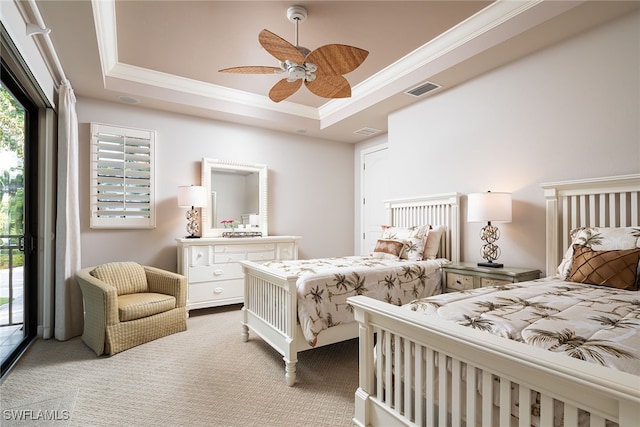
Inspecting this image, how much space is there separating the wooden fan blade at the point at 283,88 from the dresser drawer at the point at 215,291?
2.39 m

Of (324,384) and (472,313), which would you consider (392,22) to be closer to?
(472,313)

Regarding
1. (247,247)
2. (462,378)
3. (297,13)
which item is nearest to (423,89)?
(297,13)

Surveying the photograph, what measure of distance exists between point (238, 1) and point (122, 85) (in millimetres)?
1861

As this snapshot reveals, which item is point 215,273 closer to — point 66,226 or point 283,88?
point 66,226

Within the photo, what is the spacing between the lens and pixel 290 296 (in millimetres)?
2285

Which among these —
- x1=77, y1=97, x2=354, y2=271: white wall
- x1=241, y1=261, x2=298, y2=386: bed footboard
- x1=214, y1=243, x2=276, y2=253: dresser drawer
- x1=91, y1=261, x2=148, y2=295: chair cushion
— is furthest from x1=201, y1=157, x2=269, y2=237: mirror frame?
x1=241, y1=261, x2=298, y2=386: bed footboard

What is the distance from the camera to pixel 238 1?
2.53 metres

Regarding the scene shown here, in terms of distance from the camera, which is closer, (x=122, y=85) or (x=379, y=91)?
(x=122, y=85)

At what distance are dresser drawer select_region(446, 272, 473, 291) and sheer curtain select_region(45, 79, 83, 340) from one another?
3613 millimetres

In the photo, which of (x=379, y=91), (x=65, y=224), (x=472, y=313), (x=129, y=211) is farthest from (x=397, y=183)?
(x=65, y=224)

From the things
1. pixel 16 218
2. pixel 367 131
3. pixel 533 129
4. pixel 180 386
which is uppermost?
pixel 367 131

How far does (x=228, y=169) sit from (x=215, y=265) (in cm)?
137

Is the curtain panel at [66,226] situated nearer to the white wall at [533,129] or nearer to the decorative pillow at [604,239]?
the white wall at [533,129]

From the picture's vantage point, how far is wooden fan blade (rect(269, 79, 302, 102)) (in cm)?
280
